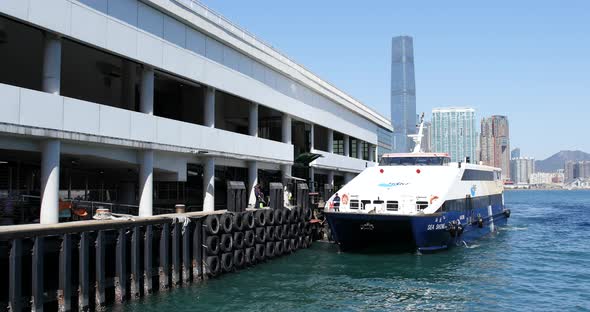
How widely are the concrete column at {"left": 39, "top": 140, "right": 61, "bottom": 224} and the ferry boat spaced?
14.6 m

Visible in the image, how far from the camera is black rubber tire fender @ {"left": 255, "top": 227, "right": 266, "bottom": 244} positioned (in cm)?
2645

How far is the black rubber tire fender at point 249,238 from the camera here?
25344 millimetres

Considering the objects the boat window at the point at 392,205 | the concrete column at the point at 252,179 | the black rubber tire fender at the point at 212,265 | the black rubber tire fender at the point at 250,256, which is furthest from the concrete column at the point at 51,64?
the boat window at the point at 392,205

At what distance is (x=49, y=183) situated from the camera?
1786 centimetres

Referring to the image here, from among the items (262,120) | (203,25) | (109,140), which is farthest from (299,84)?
(109,140)

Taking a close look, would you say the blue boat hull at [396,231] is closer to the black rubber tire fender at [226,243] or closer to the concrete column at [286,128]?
the black rubber tire fender at [226,243]

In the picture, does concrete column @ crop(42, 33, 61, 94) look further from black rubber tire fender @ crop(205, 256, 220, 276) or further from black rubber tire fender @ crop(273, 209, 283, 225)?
black rubber tire fender @ crop(273, 209, 283, 225)

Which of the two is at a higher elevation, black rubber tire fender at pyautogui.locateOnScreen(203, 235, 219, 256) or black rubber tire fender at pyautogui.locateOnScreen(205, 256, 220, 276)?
black rubber tire fender at pyautogui.locateOnScreen(203, 235, 219, 256)

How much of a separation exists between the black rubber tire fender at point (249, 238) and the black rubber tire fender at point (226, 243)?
3.77ft

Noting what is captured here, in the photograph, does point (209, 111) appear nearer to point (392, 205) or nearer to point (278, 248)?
point (278, 248)

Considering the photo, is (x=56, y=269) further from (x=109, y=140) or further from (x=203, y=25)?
(x=203, y=25)

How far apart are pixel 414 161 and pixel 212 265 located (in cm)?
1630

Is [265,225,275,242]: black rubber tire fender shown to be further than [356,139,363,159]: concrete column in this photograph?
No

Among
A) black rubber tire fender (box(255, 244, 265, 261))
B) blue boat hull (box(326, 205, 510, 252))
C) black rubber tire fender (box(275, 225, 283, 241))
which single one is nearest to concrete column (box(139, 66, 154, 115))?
black rubber tire fender (box(255, 244, 265, 261))
